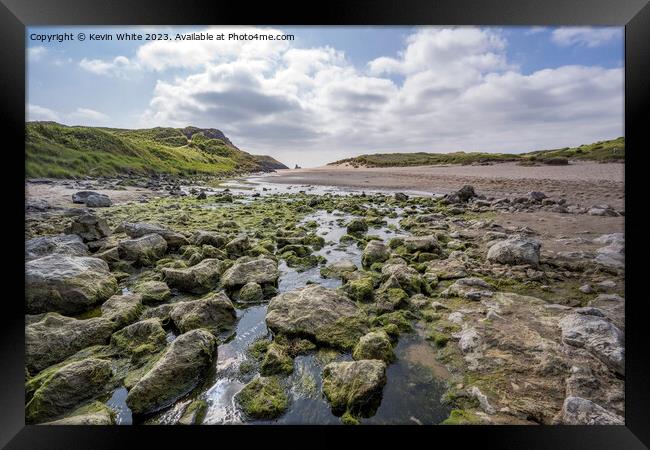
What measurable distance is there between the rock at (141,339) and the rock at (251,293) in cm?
131

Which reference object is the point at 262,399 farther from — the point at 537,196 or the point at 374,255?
the point at 537,196

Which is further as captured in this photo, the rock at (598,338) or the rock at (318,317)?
the rock at (318,317)

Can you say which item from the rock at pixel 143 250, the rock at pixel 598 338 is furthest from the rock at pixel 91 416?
the rock at pixel 598 338

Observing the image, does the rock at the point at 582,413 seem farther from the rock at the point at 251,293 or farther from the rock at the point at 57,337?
the rock at the point at 57,337

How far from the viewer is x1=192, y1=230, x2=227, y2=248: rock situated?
23.1 feet

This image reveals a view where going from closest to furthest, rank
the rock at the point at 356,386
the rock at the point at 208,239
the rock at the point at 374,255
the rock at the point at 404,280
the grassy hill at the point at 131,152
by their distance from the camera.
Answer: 1. the rock at the point at 356,386
2. the rock at the point at 404,280
3. the grassy hill at the point at 131,152
4. the rock at the point at 374,255
5. the rock at the point at 208,239

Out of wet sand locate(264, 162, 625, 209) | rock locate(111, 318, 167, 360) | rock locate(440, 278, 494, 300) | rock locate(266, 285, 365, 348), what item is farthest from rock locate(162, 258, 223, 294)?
wet sand locate(264, 162, 625, 209)

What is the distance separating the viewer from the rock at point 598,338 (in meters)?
3.06

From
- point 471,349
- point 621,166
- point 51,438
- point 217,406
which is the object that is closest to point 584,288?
point 621,166

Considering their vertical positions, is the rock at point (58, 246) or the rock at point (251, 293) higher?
the rock at point (58, 246)

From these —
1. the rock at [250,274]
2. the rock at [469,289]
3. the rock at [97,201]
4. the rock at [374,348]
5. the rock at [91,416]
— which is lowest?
the rock at [91,416]

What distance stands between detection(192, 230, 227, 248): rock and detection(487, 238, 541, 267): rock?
6132 mm
